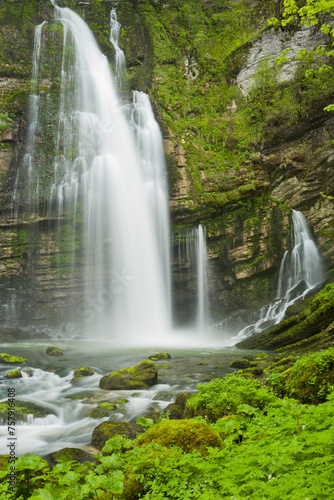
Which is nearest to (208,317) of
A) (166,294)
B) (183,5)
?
(166,294)

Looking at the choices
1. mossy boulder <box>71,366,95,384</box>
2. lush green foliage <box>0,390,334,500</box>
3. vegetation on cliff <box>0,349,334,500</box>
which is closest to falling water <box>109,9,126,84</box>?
mossy boulder <box>71,366,95,384</box>

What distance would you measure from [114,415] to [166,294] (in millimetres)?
15909

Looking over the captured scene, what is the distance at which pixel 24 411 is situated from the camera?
7312mm

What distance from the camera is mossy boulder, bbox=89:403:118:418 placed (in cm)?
714

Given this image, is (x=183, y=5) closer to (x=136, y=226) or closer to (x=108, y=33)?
(x=108, y=33)

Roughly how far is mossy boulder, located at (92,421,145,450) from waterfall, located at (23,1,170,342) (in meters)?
15.7

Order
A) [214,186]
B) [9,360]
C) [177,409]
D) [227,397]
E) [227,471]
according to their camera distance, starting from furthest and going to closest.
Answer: [214,186] < [9,360] < [177,409] < [227,397] < [227,471]

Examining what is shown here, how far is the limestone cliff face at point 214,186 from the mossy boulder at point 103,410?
44.9ft

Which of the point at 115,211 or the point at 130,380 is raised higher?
the point at 115,211

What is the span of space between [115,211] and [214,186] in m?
7.36

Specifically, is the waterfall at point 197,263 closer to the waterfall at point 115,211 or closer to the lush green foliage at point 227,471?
the waterfall at point 115,211

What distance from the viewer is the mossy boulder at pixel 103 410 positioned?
7137 mm

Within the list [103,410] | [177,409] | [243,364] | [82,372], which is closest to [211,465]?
[177,409]

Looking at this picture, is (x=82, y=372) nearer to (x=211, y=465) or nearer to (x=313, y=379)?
(x=313, y=379)
